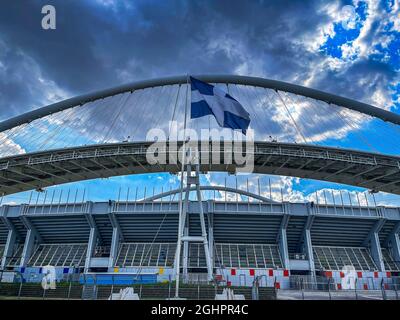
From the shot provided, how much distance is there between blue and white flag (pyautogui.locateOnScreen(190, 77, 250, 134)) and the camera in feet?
69.3

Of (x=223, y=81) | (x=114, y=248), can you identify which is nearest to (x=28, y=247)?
(x=114, y=248)

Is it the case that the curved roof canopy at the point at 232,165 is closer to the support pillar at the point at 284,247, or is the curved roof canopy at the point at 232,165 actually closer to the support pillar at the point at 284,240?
the support pillar at the point at 284,240

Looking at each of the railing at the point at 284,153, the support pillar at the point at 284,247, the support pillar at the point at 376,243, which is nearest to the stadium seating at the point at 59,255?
the railing at the point at 284,153

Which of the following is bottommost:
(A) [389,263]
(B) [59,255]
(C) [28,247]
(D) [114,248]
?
(A) [389,263]

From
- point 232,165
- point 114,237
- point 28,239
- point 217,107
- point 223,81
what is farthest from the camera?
point 28,239

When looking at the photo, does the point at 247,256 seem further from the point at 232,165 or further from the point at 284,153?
the point at 284,153

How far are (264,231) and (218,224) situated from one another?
21.1ft

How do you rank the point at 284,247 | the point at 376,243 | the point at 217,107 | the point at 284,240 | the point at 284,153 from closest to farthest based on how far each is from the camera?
the point at 217,107 → the point at 284,153 → the point at 284,247 → the point at 284,240 → the point at 376,243

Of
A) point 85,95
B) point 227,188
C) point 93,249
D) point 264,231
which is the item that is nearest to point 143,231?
point 93,249

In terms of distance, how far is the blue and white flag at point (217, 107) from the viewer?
69.3ft

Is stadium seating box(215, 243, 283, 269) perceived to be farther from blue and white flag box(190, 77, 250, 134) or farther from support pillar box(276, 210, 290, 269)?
blue and white flag box(190, 77, 250, 134)

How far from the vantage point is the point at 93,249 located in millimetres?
35750

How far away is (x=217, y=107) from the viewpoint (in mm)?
21781

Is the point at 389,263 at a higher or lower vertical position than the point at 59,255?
lower
